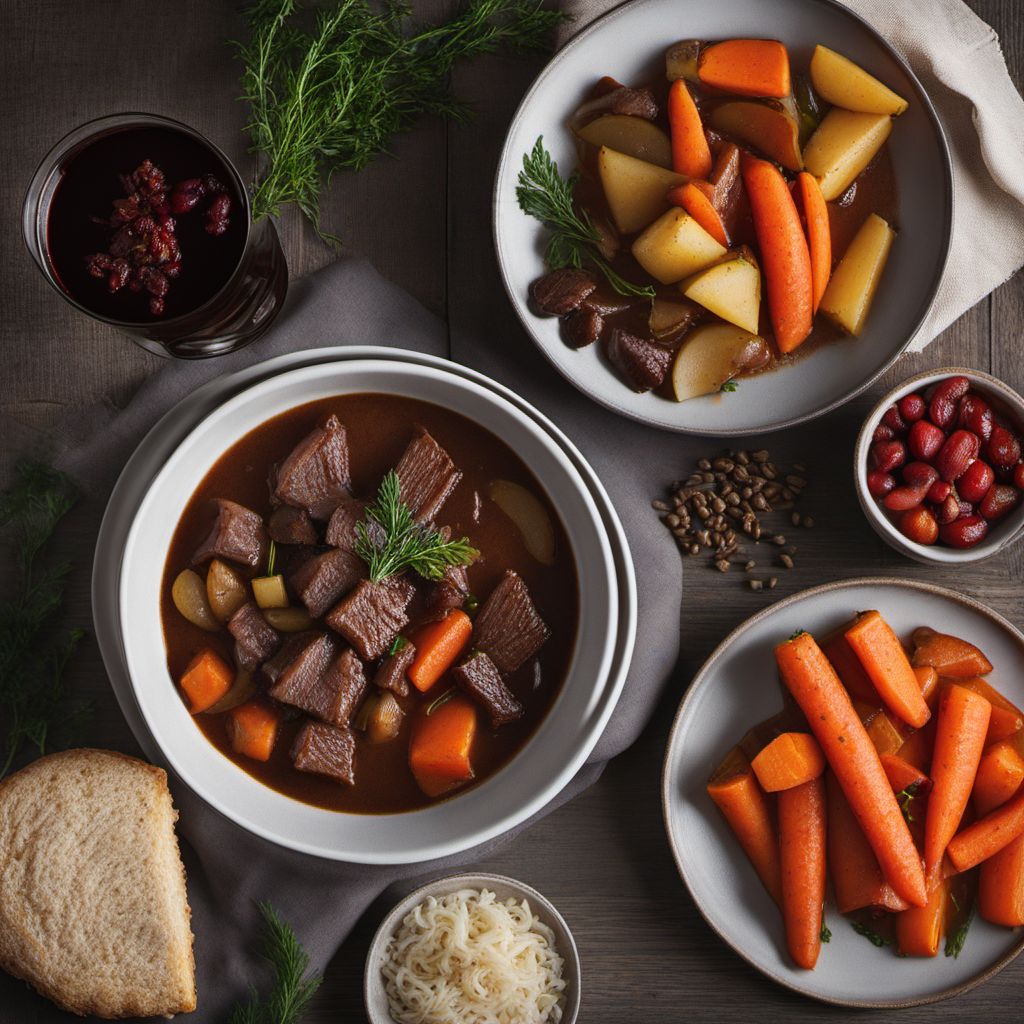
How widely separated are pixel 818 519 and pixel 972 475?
0.50 metres

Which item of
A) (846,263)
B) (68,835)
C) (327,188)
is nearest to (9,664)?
(68,835)

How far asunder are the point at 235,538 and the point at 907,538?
6.78 ft

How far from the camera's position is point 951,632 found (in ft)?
10.7

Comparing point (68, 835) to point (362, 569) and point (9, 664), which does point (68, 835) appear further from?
point (362, 569)

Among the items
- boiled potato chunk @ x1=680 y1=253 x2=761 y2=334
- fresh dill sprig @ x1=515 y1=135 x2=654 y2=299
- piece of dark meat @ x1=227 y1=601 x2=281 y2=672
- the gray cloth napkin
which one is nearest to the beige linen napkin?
fresh dill sprig @ x1=515 y1=135 x2=654 y2=299

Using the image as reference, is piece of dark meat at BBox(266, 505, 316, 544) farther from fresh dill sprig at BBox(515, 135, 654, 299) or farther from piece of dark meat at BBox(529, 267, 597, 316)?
Result: fresh dill sprig at BBox(515, 135, 654, 299)

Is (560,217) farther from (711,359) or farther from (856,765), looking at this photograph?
(856,765)

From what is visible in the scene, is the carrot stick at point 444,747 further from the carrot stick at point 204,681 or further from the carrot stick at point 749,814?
the carrot stick at point 749,814

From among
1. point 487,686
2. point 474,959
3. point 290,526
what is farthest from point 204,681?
point 474,959

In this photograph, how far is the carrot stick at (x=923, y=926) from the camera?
3.14m

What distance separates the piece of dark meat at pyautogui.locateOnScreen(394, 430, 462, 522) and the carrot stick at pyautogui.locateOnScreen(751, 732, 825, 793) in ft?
4.19

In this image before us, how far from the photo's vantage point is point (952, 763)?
3102mm

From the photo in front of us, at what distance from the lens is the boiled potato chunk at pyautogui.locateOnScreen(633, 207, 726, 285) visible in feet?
9.95

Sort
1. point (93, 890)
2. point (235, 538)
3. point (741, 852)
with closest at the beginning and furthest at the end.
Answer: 1. point (235, 538)
2. point (93, 890)
3. point (741, 852)
